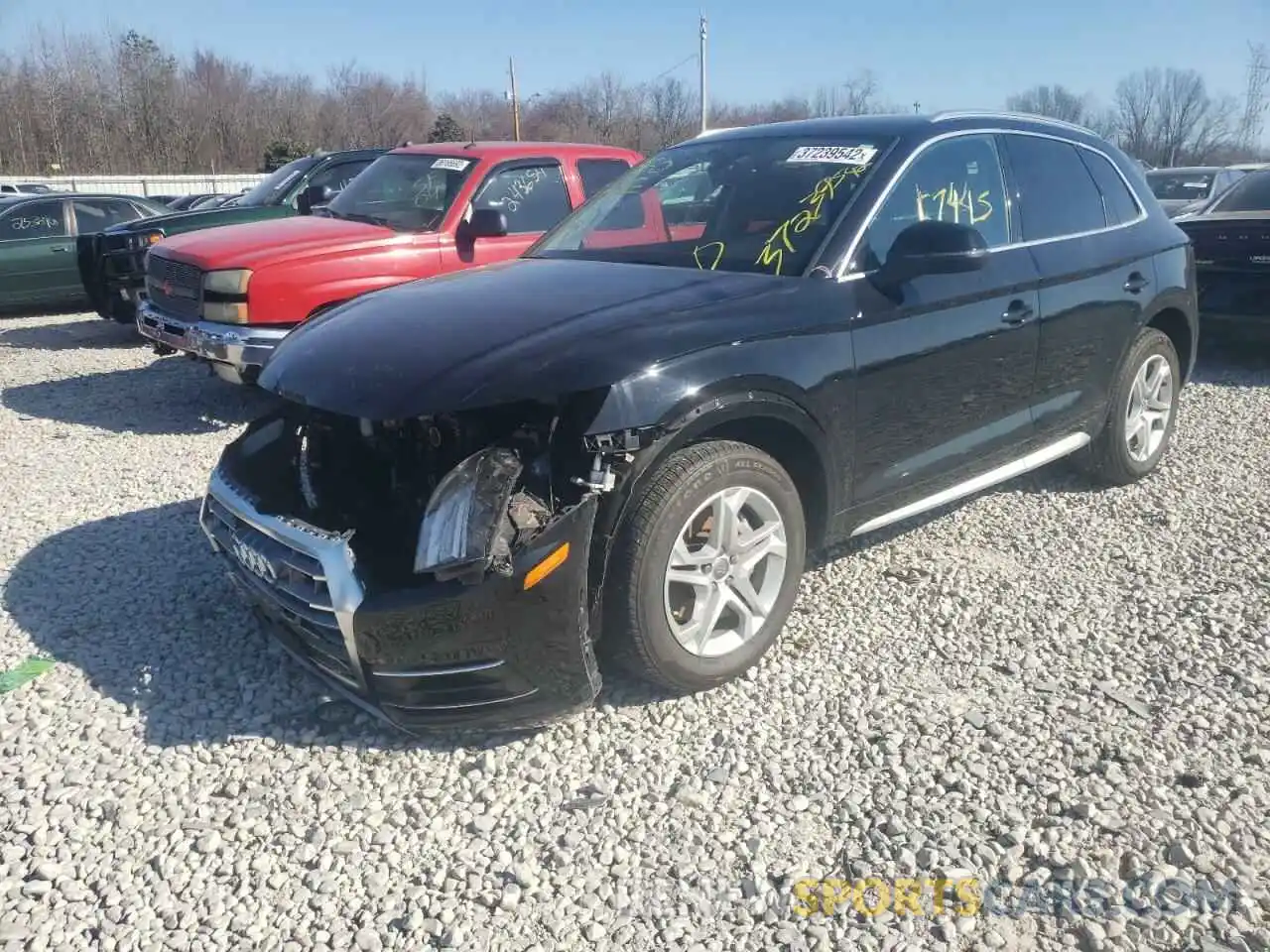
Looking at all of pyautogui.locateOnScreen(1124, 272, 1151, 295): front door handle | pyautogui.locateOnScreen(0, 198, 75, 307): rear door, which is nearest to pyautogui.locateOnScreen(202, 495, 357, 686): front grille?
pyautogui.locateOnScreen(1124, 272, 1151, 295): front door handle

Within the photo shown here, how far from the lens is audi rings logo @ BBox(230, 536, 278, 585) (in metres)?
3.02

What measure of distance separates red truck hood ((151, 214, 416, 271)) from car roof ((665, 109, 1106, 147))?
3.01 m

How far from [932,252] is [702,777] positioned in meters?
1.94

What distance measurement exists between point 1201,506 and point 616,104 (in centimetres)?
5653

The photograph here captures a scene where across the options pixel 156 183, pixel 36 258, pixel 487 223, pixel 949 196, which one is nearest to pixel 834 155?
pixel 949 196

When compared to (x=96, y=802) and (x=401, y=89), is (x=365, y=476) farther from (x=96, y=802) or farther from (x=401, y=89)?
(x=401, y=89)

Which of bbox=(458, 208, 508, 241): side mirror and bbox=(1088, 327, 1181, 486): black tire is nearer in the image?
bbox=(1088, 327, 1181, 486): black tire

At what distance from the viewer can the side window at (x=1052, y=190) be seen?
4348 mm

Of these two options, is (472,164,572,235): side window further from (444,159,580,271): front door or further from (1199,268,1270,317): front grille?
(1199,268,1270,317): front grille

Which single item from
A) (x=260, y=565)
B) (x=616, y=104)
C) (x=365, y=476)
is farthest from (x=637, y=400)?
(x=616, y=104)

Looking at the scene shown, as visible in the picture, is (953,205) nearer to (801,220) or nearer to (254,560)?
(801,220)

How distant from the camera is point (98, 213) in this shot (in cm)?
1263

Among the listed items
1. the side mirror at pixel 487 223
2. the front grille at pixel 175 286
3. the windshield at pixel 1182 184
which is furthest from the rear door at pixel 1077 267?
the windshield at pixel 1182 184

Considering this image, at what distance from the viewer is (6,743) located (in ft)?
10.1
